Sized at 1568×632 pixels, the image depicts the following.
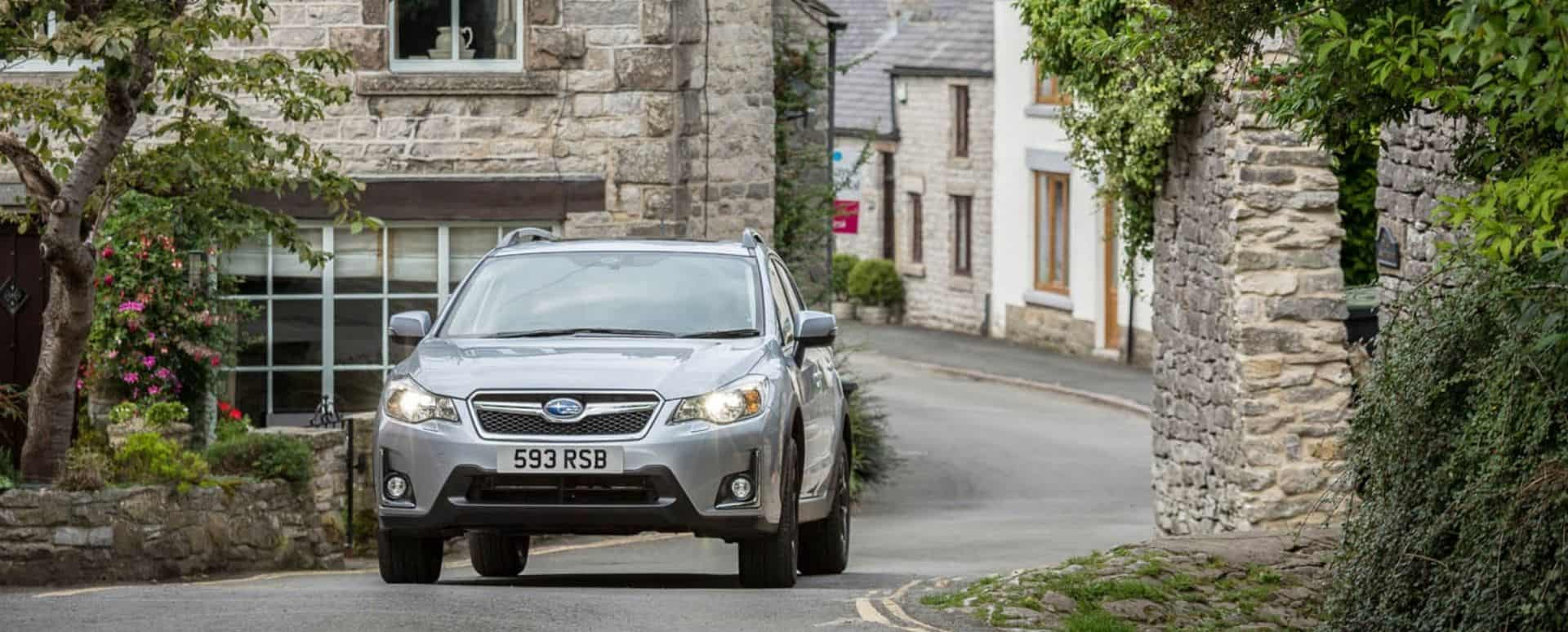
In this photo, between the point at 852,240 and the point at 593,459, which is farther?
the point at 852,240

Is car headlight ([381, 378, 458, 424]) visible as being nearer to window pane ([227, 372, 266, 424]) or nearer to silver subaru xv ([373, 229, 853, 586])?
silver subaru xv ([373, 229, 853, 586])

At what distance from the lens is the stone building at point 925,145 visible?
42125 millimetres

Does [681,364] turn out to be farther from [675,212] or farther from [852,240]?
Result: [852,240]

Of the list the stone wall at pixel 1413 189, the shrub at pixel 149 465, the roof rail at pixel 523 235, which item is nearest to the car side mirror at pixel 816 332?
the roof rail at pixel 523 235

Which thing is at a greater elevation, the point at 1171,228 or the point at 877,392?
the point at 1171,228

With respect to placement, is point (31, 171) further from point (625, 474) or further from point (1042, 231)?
point (1042, 231)

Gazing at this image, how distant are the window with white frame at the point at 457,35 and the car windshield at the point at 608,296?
7893mm

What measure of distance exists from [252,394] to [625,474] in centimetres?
975

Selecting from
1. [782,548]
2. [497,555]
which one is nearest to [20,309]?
[497,555]

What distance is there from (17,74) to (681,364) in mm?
10322

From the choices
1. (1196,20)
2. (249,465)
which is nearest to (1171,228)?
(249,465)

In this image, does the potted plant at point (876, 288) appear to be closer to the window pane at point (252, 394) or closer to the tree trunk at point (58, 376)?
the window pane at point (252, 394)

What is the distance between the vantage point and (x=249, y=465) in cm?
1614

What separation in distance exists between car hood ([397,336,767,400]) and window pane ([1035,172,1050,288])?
2864cm
